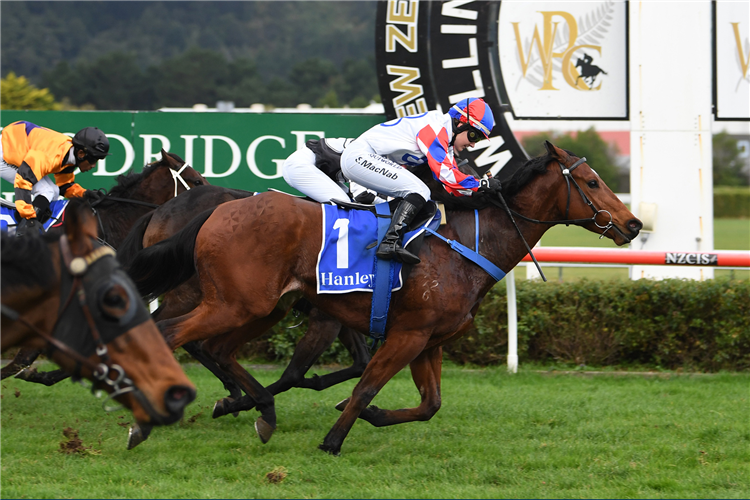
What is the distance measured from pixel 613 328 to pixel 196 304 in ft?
10.6

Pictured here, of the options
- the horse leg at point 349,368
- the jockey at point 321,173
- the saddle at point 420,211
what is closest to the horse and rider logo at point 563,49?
the jockey at point 321,173

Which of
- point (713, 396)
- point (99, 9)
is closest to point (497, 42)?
point (713, 396)

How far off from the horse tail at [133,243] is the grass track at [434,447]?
972 millimetres

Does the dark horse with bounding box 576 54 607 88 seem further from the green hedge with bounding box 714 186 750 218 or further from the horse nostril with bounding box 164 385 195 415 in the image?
the green hedge with bounding box 714 186 750 218

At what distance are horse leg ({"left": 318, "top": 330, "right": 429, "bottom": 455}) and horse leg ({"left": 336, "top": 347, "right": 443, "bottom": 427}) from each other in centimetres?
23

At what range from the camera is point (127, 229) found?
5617 mm

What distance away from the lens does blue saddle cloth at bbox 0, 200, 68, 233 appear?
5.15m

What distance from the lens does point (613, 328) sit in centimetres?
626

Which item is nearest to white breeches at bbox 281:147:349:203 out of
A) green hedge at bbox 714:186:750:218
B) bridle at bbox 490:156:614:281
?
bridle at bbox 490:156:614:281

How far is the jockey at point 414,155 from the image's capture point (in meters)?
4.12

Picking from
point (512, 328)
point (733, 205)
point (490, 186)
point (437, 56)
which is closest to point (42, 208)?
point (490, 186)

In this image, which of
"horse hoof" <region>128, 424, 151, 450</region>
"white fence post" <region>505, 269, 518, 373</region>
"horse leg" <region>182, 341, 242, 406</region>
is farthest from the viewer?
"white fence post" <region>505, 269, 518, 373</region>

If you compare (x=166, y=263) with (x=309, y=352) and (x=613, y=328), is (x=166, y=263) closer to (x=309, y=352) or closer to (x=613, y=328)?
(x=309, y=352)

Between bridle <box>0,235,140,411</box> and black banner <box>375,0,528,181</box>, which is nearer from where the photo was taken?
bridle <box>0,235,140,411</box>
